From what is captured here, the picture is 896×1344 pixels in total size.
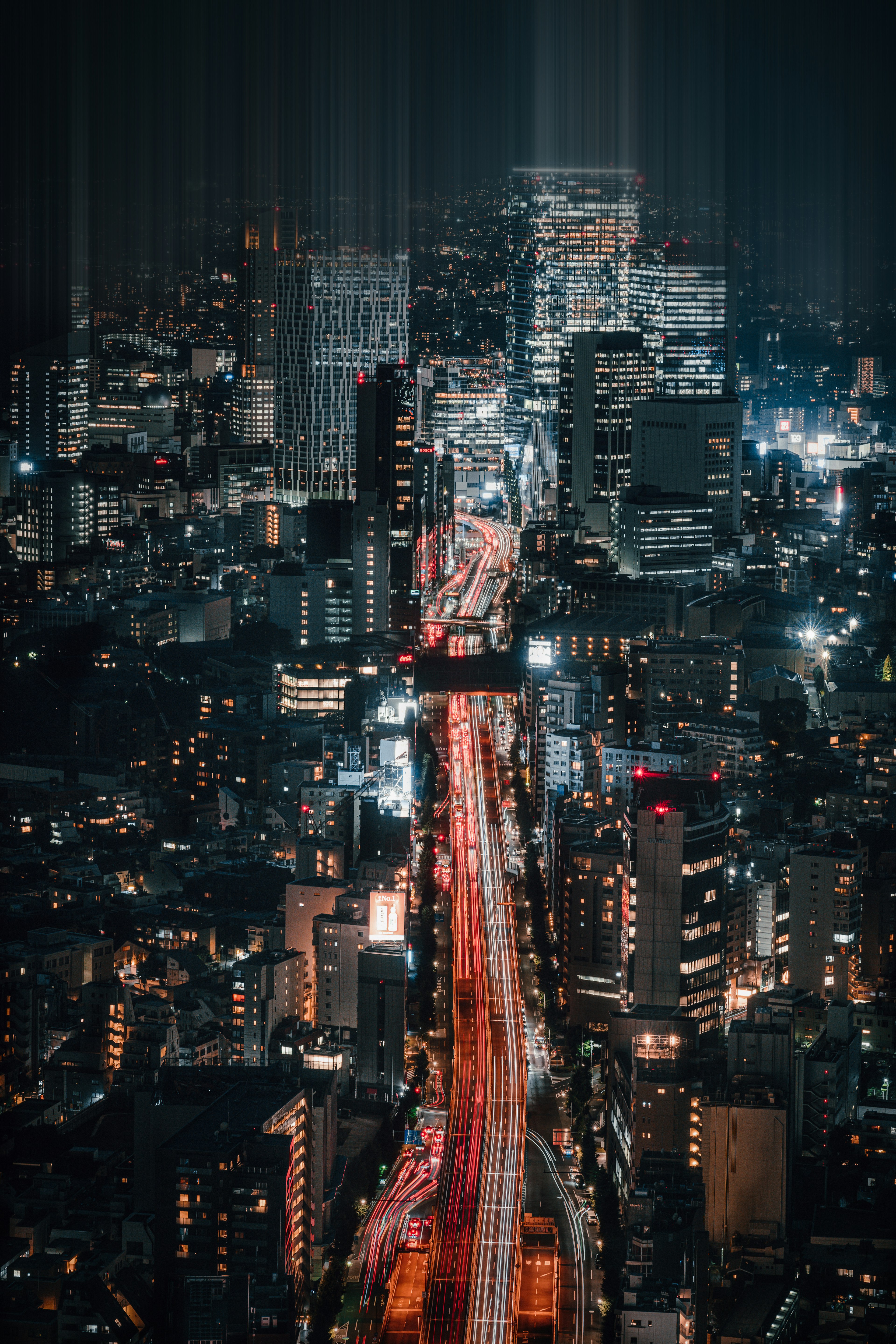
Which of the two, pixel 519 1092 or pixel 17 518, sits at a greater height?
pixel 17 518

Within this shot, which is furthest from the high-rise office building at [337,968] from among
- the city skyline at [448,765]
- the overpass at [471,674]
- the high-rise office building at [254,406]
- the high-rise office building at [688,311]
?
the high-rise office building at [688,311]

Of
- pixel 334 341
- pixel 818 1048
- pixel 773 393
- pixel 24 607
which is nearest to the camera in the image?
pixel 818 1048

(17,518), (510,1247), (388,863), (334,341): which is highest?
(334,341)

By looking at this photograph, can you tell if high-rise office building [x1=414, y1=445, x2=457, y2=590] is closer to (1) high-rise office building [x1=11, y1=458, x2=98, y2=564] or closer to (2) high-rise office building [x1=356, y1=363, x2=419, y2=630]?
(2) high-rise office building [x1=356, y1=363, x2=419, y2=630]

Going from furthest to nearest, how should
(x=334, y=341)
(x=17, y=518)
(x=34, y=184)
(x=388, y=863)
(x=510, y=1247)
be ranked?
(x=334, y=341), (x=17, y=518), (x=34, y=184), (x=388, y=863), (x=510, y=1247)

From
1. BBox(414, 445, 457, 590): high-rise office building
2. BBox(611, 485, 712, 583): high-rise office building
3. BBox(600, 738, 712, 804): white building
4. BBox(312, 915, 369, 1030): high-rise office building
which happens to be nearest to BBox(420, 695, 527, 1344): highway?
BBox(312, 915, 369, 1030): high-rise office building

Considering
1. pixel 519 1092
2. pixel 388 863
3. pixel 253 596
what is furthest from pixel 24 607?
pixel 519 1092

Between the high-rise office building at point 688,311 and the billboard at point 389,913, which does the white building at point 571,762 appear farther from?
the high-rise office building at point 688,311

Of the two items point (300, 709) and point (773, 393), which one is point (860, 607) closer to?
point (300, 709)
